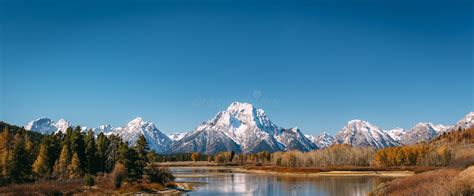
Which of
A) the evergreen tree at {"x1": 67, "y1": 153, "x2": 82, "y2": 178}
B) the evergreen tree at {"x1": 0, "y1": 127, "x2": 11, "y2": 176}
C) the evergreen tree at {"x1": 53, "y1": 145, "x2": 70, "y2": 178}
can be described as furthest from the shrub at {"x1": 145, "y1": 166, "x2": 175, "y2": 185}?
the evergreen tree at {"x1": 0, "y1": 127, "x2": 11, "y2": 176}

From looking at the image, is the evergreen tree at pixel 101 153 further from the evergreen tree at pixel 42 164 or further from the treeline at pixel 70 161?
the evergreen tree at pixel 42 164

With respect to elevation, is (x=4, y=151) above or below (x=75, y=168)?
above

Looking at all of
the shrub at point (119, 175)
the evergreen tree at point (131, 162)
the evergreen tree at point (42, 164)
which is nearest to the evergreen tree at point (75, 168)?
the evergreen tree at point (42, 164)

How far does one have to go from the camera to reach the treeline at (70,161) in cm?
7738

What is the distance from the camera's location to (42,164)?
289 ft

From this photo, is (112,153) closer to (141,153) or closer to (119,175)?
(141,153)

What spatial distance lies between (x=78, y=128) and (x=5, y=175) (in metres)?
27.1

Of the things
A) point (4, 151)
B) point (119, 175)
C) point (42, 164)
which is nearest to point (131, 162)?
point (119, 175)

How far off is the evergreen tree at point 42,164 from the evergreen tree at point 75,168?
15.3 feet

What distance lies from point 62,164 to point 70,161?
3.57 meters

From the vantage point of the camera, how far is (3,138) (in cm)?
9856

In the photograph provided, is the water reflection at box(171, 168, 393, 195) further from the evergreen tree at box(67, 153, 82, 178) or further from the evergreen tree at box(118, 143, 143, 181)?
the evergreen tree at box(67, 153, 82, 178)

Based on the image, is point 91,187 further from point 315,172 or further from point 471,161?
point 315,172

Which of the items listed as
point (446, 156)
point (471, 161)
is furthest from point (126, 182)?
point (446, 156)
